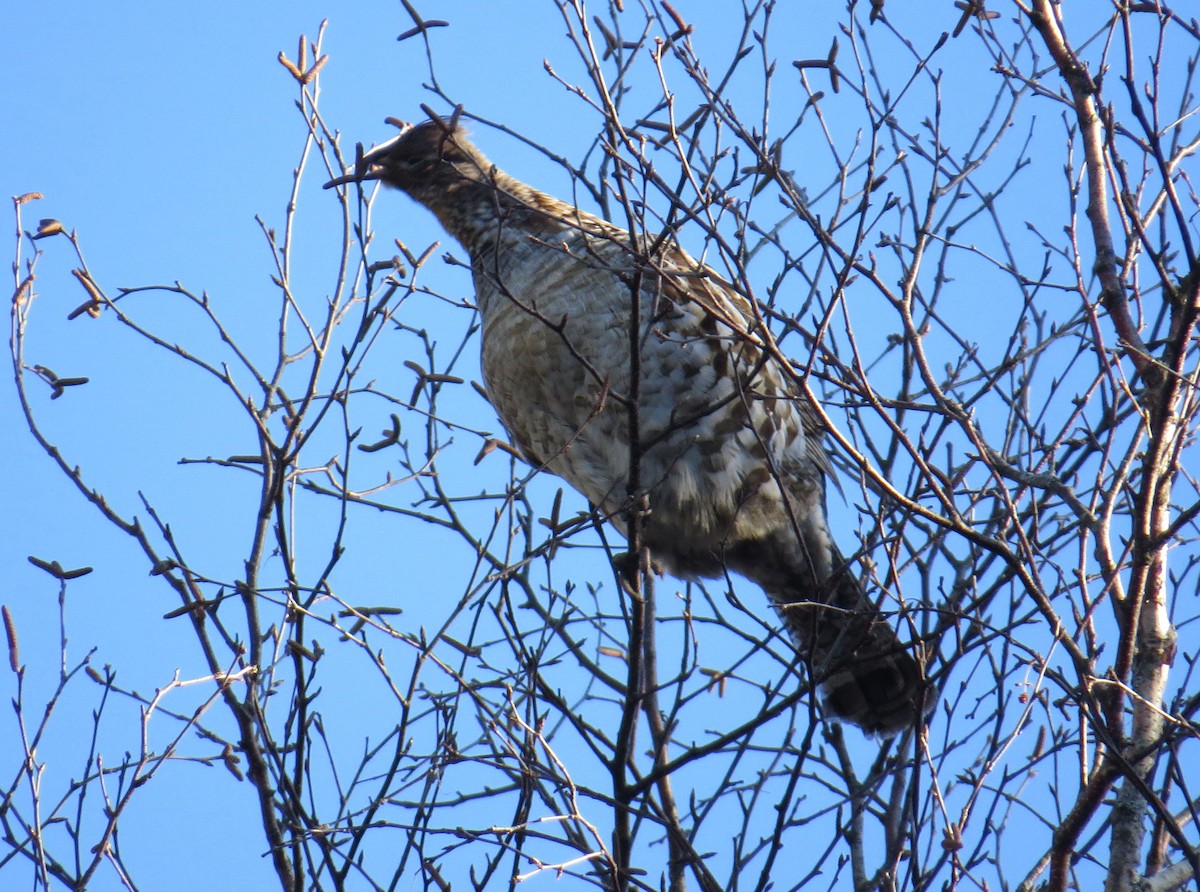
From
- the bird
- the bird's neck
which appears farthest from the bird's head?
the bird

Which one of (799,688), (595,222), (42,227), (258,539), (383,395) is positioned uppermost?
(595,222)

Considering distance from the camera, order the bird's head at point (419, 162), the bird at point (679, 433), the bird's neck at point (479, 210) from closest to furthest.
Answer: the bird at point (679, 433), the bird's neck at point (479, 210), the bird's head at point (419, 162)

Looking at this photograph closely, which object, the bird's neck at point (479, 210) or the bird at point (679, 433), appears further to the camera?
the bird's neck at point (479, 210)

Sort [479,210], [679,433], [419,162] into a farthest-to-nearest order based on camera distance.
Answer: [419,162] → [479,210] → [679,433]

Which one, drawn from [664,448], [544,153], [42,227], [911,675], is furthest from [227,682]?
[911,675]

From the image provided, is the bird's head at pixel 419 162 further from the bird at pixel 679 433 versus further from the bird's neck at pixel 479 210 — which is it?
the bird at pixel 679 433

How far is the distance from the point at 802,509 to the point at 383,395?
1.83 meters

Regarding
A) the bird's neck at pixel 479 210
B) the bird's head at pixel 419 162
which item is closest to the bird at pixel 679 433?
the bird's neck at pixel 479 210

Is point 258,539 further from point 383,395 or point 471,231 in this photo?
point 471,231

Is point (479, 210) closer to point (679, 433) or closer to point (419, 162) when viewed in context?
point (419, 162)

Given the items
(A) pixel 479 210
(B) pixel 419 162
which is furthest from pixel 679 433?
(B) pixel 419 162

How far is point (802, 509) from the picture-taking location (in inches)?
189

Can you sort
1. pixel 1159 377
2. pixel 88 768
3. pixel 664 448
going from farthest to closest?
pixel 664 448 < pixel 88 768 < pixel 1159 377

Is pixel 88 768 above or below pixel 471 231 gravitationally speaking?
below
